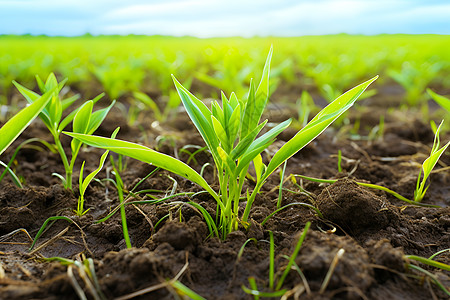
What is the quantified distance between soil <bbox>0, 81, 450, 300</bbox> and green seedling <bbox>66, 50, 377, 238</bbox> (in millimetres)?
128

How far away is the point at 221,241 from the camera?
3.76 feet

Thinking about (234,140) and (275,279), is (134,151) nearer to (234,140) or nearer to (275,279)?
(234,140)

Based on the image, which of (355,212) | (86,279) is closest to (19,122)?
(86,279)

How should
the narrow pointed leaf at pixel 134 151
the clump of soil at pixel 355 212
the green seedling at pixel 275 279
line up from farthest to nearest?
the clump of soil at pixel 355 212
the narrow pointed leaf at pixel 134 151
the green seedling at pixel 275 279

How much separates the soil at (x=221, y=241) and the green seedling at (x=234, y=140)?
0.13 metres

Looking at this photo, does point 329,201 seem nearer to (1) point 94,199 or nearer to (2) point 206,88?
(1) point 94,199

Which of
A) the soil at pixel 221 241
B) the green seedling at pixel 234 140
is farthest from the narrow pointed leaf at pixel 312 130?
the soil at pixel 221 241

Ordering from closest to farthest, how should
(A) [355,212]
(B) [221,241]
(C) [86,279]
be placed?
(C) [86,279], (B) [221,241], (A) [355,212]

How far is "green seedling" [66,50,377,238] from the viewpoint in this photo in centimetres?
101

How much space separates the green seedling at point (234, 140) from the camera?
101 cm

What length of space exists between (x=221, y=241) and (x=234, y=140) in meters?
0.30

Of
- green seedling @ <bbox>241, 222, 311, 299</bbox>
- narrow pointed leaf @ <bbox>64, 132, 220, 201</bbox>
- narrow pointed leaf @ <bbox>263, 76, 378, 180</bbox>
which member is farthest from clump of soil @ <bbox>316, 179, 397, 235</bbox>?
narrow pointed leaf @ <bbox>64, 132, 220, 201</bbox>

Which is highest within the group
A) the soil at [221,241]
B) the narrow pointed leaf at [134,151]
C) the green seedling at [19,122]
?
the green seedling at [19,122]

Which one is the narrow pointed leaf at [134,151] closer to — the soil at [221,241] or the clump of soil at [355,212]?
the soil at [221,241]
